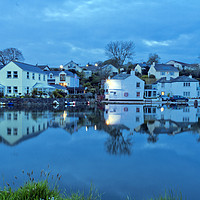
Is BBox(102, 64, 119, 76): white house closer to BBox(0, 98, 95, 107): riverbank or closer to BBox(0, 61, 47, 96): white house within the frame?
BBox(0, 98, 95, 107): riverbank

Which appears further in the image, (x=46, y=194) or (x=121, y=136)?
(x=121, y=136)

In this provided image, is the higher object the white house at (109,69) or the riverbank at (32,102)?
the white house at (109,69)

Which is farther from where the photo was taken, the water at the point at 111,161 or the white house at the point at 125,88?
the white house at the point at 125,88

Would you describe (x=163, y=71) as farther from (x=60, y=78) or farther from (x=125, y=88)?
(x=60, y=78)

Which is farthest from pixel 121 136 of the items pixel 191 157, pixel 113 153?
pixel 191 157

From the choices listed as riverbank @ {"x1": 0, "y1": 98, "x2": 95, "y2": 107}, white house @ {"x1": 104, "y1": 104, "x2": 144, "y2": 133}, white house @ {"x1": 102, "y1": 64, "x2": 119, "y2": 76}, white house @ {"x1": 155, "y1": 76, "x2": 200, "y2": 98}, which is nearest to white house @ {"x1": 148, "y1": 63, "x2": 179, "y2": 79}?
white house @ {"x1": 102, "y1": 64, "x2": 119, "y2": 76}

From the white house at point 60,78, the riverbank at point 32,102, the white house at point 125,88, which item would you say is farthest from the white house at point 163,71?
the riverbank at point 32,102

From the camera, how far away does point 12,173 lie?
19.2 feet

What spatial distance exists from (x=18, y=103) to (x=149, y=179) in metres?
36.3

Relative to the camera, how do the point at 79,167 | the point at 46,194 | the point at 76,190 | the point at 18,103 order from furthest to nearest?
the point at 18,103
the point at 79,167
the point at 76,190
the point at 46,194

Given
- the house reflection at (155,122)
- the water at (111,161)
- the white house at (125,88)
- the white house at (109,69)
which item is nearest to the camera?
the water at (111,161)

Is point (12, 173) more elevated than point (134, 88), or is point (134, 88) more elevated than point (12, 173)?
point (134, 88)

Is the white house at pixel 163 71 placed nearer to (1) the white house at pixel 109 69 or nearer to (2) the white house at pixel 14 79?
(1) the white house at pixel 109 69

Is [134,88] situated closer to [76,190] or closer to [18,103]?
[18,103]
